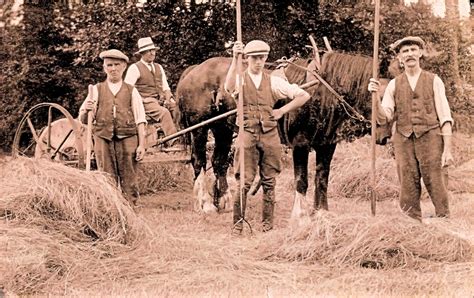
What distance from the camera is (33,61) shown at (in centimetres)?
1273

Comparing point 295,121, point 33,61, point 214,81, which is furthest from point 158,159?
point 33,61

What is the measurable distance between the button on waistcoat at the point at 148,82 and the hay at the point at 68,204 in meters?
3.19

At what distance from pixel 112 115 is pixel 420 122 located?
3085 mm

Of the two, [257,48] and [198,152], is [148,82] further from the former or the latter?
[257,48]

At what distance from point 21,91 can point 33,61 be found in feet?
1.98

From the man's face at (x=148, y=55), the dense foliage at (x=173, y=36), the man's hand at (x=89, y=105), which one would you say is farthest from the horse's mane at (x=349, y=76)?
the dense foliage at (x=173, y=36)

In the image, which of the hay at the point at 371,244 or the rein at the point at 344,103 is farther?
the rein at the point at 344,103

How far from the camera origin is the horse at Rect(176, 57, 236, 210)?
9.31 m

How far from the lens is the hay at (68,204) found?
5984 mm

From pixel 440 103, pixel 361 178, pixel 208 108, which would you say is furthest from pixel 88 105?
pixel 361 178

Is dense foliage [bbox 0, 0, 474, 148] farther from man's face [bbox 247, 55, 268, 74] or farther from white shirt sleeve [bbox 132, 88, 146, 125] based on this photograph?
white shirt sleeve [bbox 132, 88, 146, 125]

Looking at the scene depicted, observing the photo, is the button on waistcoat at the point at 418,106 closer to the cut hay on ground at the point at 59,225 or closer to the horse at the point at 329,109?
the horse at the point at 329,109

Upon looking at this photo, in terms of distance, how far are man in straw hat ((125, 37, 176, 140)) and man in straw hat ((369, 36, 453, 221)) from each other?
3.16m

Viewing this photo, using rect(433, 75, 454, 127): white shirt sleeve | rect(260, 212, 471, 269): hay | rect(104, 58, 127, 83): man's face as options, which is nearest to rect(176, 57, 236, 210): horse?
rect(104, 58, 127, 83): man's face
